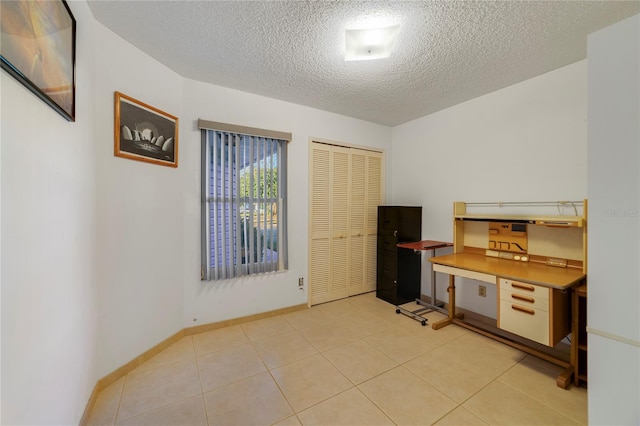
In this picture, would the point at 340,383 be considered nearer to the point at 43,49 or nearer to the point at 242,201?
the point at 242,201

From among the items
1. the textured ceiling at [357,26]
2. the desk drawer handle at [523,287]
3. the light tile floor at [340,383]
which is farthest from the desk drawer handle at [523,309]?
the textured ceiling at [357,26]

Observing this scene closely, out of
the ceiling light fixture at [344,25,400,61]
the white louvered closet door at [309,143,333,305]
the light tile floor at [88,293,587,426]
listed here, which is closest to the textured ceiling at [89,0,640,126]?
the ceiling light fixture at [344,25,400,61]

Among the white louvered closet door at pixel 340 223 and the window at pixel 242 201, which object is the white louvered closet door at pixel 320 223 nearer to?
the white louvered closet door at pixel 340 223

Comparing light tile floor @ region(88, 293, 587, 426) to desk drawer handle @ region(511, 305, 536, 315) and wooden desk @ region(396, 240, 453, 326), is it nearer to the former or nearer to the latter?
wooden desk @ region(396, 240, 453, 326)

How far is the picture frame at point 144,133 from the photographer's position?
1938mm

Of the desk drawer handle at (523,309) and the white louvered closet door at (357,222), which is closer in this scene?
the desk drawer handle at (523,309)

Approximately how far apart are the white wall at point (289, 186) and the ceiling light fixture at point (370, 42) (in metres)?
1.36

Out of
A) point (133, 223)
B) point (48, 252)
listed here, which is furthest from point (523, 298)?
point (133, 223)

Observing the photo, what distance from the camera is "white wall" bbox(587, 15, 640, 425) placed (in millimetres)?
1146

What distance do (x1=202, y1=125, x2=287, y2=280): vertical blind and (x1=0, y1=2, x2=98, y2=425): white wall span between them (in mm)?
1016

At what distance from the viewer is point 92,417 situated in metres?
1.59

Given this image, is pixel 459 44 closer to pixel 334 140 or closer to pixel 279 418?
pixel 334 140

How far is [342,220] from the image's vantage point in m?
3.63

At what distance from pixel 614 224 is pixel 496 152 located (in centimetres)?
185
